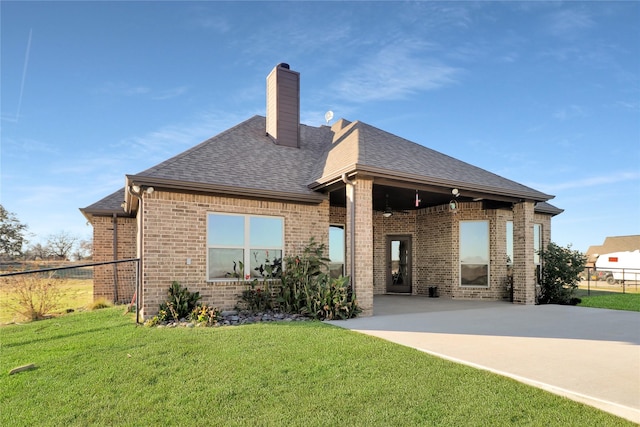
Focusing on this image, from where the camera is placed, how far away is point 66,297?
11.3m

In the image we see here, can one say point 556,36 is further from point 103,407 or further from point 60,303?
point 60,303

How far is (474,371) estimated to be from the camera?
15.0ft

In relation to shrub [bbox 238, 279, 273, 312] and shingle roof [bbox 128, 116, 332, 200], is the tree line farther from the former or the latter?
shrub [bbox 238, 279, 273, 312]

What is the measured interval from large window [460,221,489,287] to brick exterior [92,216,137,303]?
11.2m

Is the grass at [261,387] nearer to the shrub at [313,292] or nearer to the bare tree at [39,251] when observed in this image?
the shrub at [313,292]

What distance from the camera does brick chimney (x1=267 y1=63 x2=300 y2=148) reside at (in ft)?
39.8

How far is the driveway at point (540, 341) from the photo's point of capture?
4129 millimetres

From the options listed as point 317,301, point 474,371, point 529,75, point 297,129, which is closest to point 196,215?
point 317,301

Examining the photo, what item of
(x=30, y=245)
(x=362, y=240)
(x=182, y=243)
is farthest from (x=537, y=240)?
(x=30, y=245)

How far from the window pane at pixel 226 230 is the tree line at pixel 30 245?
2123 cm

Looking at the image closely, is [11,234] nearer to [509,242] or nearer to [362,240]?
[362,240]

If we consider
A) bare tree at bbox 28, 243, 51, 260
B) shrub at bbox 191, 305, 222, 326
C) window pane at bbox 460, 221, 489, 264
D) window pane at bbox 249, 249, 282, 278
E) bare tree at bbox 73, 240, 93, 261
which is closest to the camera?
shrub at bbox 191, 305, 222, 326

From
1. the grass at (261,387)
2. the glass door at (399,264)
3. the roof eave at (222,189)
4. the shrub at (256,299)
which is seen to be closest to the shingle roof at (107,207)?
the roof eave at (222,189)

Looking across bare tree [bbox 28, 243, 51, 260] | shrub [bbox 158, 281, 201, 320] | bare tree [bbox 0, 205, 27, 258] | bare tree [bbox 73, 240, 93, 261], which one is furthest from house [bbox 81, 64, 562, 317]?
bare tree [bbox 73, 240, 93, 261]
